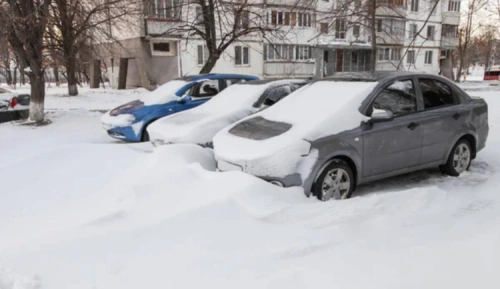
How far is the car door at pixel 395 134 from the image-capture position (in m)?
5.07

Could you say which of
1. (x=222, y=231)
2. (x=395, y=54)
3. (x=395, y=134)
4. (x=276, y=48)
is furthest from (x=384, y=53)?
(x=222, y=231)

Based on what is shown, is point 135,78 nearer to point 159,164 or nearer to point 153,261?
point 159,164

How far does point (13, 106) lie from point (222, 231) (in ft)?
34.9

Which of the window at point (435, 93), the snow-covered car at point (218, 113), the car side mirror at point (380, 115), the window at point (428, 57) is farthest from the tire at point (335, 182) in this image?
the window at point (428, 57)

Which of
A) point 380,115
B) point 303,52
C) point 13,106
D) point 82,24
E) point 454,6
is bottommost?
point 13,106

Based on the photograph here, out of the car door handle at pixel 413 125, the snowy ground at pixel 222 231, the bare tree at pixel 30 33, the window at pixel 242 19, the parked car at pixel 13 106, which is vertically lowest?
the snowy ground at pixel 222 231

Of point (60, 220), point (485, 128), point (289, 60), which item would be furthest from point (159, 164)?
point (289, 60)

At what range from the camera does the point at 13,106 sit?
11.9m

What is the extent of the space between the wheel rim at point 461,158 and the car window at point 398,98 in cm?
114

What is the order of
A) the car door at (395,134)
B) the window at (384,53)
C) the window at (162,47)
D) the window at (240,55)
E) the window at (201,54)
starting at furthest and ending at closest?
the window at (384,53) < the window at (240,55) < the window at (201,54) < the window at (162,47) < the car door at (395,134)

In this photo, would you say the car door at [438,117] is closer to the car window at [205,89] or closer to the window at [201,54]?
the car window at [205,89]

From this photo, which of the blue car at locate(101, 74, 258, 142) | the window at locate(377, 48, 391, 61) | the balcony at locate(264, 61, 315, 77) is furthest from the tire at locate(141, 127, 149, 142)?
the window at locate(377, 48, 391, 61)

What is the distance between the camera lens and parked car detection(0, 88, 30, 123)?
11.7m

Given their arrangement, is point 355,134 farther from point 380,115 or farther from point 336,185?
point 336,185
